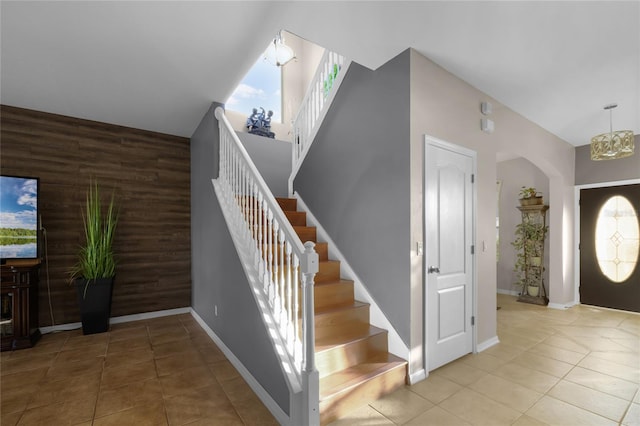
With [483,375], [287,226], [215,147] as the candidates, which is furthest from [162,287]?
[483,375]

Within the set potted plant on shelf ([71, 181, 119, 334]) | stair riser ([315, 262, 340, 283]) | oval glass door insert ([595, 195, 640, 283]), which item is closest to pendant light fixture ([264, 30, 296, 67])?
stair riser ([315, 262, 340, 283])

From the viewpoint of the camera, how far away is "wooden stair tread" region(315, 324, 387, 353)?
2311mm

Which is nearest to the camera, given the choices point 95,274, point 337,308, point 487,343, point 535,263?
point 337,308

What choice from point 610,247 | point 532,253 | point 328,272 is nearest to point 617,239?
point 610,247

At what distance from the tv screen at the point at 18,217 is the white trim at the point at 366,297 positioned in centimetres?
316

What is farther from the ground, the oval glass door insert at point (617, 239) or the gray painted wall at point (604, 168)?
the gray painted wall at point (604, 168)

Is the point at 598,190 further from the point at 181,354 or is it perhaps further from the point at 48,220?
the point at 48,220

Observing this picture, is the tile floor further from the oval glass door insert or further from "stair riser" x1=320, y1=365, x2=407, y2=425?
the oval glass door insert

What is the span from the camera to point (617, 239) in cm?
463

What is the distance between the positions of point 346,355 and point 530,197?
4.83 metres

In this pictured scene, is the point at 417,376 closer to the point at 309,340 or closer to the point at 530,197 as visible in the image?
the point at 309,340

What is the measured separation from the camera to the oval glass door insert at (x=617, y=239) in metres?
4.48

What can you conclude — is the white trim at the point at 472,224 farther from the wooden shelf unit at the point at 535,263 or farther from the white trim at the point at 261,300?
the wooden shelf unit at the point at 535,263

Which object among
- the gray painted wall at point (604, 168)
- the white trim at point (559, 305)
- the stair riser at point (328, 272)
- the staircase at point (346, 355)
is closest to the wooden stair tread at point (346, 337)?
the staircase at point (346, 355)
